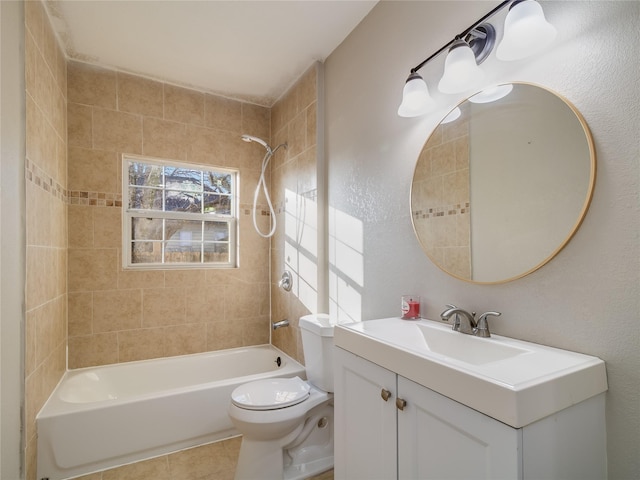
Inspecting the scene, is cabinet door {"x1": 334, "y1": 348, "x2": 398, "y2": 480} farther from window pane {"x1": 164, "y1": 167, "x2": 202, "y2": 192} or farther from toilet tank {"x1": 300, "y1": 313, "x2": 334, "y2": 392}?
window pane {"x1": 164, "y1": 167, "x2": 202, "y2": 192}

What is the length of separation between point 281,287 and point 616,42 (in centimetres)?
232

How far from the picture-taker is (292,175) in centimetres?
264

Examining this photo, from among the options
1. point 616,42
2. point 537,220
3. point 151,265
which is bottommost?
point 151,265

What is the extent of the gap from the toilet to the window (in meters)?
1.30

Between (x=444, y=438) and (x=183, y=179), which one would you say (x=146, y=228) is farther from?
(x=444, y=438)

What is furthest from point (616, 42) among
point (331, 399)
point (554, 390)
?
point (331, 399)

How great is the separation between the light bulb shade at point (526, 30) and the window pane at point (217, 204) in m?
2.40

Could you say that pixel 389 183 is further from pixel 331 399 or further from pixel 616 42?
pixel 331 399

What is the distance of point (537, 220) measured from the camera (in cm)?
106

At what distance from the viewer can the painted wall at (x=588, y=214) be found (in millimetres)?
865

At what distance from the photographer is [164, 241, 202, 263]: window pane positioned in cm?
270

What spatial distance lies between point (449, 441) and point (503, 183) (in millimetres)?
856

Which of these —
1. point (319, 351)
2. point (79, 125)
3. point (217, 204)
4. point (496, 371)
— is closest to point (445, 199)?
point (496, 371)

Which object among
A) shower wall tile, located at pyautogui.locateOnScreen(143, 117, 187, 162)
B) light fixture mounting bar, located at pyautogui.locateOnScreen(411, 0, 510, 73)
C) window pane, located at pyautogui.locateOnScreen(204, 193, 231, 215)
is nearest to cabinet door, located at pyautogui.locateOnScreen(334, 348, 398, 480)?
light fixture mounting bar, located at pyautogui.locateOnScreen(411, 0, 510, 73)
